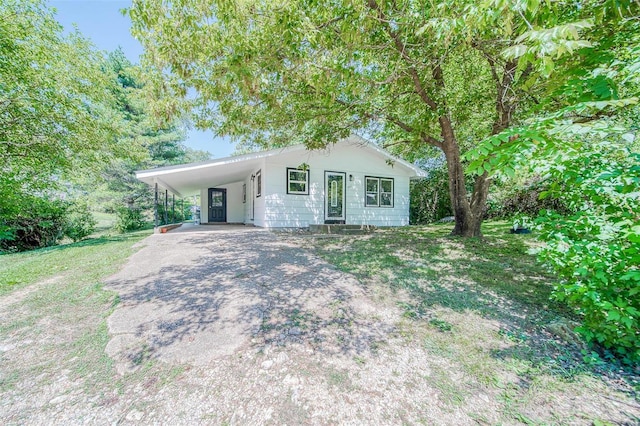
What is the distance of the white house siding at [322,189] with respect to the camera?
32.9 ft

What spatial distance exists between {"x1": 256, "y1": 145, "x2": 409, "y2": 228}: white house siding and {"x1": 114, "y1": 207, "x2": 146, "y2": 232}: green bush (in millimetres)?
9479

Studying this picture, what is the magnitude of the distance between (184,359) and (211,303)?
40.0 inches

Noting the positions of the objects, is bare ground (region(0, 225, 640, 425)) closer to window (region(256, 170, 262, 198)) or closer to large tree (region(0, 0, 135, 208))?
window (region(256, 170, 262, 198))

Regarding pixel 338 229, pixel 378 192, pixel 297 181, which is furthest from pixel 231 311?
pixel 378 192

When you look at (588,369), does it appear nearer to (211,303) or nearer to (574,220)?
(574,220)

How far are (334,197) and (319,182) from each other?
0.93m

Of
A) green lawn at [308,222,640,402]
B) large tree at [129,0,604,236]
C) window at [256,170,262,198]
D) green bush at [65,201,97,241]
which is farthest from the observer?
green bush at [65,201,97,241]

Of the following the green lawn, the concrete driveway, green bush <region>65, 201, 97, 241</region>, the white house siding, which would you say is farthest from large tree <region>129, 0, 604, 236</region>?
green bush <region>65, 201, 97, 241</region>

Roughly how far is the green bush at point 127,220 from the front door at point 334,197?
12367 mm

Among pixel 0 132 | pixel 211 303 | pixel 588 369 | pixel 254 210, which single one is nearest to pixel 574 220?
pixel 588 369

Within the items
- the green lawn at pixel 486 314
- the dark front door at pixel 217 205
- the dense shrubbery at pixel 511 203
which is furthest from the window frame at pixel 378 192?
the dark front door at pixel 217 205

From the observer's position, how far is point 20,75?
772 cm

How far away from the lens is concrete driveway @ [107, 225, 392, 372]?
2.29 meters

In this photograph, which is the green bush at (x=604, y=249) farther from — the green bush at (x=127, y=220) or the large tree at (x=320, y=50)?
the green bush at (x=127, y=220)
